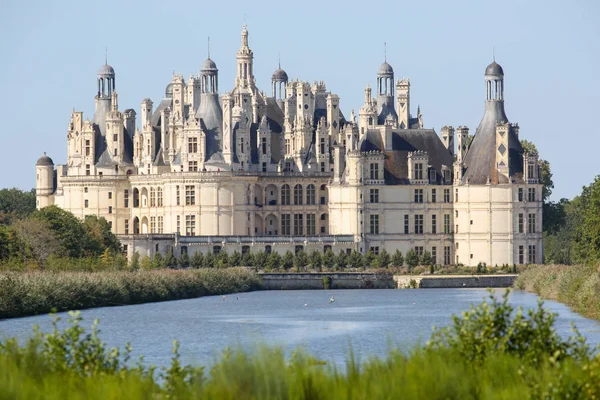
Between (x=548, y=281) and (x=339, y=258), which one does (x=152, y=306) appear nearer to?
(x=548, y=281)

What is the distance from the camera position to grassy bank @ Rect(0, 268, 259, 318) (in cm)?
5725

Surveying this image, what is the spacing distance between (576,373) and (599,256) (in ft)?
147

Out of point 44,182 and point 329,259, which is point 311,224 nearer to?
point 329,259

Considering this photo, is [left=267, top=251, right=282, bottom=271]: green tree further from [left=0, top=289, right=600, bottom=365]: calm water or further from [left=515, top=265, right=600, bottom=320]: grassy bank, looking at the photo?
[left=515, top=265, right=600, bottom=320]: grassy bank

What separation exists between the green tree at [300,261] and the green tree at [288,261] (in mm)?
252

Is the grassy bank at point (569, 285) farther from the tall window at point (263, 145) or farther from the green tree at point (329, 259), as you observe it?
the tall window at point (263, 145)

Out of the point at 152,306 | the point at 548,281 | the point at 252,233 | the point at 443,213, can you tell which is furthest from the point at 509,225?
the point at 152,306

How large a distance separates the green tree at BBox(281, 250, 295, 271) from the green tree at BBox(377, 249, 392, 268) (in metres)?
4.98

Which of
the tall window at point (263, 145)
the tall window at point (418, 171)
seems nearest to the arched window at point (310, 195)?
the tall window at point (263, 145)

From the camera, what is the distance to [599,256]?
6831 centimetres

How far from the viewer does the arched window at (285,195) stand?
10550 centimetres

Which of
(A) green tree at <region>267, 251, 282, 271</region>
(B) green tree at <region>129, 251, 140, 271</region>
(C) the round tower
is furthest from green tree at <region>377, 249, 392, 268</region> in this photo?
(C) the round tower

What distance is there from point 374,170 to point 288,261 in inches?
311

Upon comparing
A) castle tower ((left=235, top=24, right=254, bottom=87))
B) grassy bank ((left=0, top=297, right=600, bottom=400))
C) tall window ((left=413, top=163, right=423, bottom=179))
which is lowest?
grassy bank ((left=0, top=297, right=600, bottom=400))
